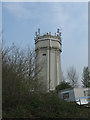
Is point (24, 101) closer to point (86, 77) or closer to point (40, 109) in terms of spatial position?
point (40, 109)

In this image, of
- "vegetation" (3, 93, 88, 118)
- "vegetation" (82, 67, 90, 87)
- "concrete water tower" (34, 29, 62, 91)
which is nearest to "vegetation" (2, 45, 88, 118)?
"vegetation" (3, 93, 88, 118)

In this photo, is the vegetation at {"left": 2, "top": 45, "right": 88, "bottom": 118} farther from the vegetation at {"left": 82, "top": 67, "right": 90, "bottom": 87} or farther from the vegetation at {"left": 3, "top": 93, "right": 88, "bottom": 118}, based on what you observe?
the vegetation at {"left": 82, "top": 67, "right": 90, "bottom": 87}

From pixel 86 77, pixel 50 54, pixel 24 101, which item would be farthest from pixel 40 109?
pixel 86 77

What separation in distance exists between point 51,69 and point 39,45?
4904 mm

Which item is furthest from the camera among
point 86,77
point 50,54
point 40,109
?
point 86,77

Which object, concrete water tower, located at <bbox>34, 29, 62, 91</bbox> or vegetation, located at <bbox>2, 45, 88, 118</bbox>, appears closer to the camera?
vegetation, located at <bbox>2, 45, 88, 118</bbox>

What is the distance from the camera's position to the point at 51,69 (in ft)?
103

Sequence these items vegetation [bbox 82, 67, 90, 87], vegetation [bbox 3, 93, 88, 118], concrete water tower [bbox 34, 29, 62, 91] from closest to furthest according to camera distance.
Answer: vegetation [bbox 3, 93, 88, 118], concrete water tower [bbox 34, 29, 62, 91], vegetation [bbox 82, 67, 90, 87]

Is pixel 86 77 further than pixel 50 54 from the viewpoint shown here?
Yes

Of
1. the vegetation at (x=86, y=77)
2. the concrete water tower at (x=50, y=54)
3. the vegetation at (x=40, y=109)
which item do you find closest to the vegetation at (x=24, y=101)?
the vegetation at (x=40, y=109)

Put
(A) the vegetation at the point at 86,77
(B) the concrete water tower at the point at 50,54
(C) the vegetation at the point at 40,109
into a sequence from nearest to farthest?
(C) the vegetation at the point at 40,109
(B) the concrete water tower at the point at 50,54
(A) the vegetation at the point at 86,77

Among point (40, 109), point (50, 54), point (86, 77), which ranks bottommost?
point (40, 109)

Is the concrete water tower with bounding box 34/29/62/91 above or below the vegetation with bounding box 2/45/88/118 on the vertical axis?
above

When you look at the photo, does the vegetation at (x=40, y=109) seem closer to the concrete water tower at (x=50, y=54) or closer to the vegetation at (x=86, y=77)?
the concrete water tower at (x=50, y=54)
